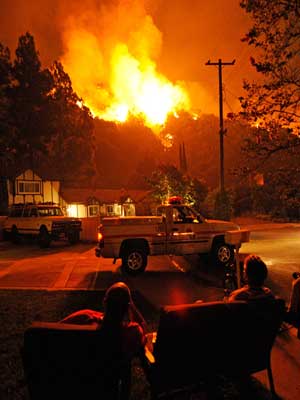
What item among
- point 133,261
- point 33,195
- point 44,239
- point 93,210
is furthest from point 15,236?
point 93,210

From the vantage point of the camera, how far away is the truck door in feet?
38.4

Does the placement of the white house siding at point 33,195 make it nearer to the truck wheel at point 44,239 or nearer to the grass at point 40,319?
the truck wheel at point 44,239

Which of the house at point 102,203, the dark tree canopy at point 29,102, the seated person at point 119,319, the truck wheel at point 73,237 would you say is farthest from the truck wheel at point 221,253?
the dark tree canopy at point 29,102

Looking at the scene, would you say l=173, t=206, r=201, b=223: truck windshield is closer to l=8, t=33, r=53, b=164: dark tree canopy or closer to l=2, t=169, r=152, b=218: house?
l=2, t=169, r=152, b=218: house

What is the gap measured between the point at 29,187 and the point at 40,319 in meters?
33.0

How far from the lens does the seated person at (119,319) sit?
10.0ft

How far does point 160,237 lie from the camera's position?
37.9ft

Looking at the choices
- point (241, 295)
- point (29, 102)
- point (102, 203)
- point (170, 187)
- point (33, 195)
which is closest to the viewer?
point (241, 295)

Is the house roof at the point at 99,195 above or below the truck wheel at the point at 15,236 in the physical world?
above

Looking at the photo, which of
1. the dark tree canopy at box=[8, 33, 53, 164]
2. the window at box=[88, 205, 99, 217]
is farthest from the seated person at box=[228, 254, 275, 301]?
the dark tree canopy at box=[8, 33, 53, 164]

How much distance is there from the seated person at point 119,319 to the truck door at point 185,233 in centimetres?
810

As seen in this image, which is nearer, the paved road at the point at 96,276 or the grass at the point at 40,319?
the grass at the point at 40,319

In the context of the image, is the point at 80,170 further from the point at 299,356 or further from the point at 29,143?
the point at 299,356

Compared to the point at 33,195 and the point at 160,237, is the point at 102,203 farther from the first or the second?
the point at 160,237
